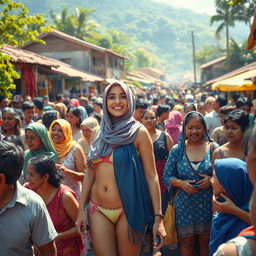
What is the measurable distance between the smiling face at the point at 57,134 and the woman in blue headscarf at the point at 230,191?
7.92 ft

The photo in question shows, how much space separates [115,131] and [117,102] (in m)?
0.24

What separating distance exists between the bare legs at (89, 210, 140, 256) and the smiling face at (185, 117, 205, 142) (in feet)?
4.99

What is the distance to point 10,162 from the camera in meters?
2.39

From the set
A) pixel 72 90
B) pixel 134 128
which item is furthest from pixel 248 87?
pixel 72 90

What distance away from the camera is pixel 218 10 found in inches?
→ 1662

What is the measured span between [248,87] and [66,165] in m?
9.34

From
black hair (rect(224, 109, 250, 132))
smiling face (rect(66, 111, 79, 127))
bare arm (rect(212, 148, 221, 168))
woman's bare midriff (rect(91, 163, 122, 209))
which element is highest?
smiling face (rect(66, 111, 79, 127))

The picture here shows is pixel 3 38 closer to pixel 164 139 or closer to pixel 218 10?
pixel 164 139

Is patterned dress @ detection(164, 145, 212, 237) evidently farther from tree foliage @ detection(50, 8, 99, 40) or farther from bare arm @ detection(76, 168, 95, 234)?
tree foliage @ detection(50, 8, 99, 40)

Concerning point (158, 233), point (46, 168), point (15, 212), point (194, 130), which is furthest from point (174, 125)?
point (15, 212)

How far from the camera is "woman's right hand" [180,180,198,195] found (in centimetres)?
424

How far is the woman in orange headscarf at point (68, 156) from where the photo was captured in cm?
459

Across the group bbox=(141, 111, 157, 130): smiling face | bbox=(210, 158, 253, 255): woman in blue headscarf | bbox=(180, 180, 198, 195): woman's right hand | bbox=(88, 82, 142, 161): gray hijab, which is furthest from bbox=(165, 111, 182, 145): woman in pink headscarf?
bbox=(210, 158, 253, 255): woman in blue headscarf

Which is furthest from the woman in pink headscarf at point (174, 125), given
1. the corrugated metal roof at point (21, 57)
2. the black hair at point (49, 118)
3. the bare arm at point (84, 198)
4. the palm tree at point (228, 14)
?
the palm tree at point (228, 14)
